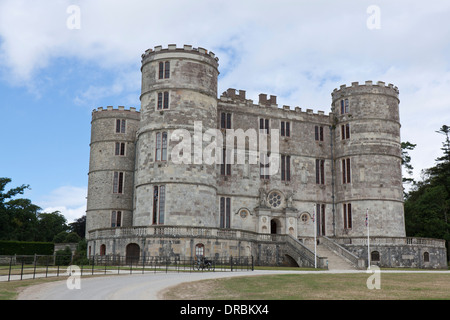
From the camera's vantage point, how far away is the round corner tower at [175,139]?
4050cm

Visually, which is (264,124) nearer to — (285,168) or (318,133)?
(285,168)

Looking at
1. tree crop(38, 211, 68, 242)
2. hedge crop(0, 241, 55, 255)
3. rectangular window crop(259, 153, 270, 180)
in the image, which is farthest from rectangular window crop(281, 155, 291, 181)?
tree crop(38, 211, 68, 242)

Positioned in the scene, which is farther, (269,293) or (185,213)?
(185,213)

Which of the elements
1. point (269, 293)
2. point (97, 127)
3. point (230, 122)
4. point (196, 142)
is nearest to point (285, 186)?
point (230, 122)

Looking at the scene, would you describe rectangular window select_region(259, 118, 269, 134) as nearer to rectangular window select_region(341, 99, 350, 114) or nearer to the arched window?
rectangular window select_region(341, 99, 350, 114)

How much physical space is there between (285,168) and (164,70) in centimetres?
1510

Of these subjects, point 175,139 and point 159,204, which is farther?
point 175,139

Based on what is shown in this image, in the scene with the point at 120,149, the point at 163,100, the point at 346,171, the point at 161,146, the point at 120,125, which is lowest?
the point at 346,171

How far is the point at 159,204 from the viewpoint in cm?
4066

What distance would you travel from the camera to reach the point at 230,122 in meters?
47.0

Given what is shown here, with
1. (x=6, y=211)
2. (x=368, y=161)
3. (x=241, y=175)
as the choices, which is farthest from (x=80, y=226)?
(x=368, y=161)
